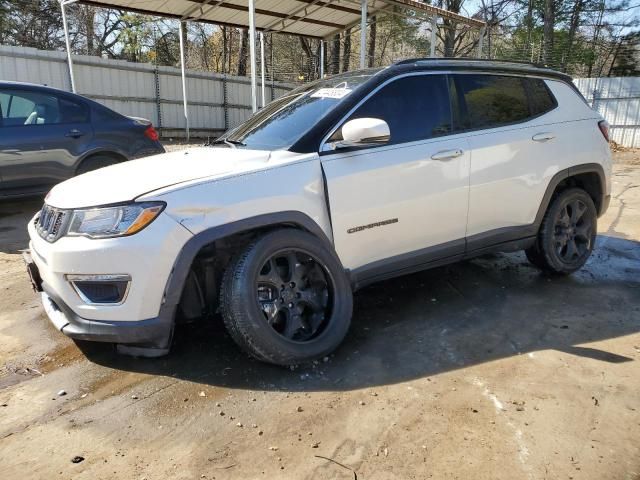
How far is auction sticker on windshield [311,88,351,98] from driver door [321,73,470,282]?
17 centimetres

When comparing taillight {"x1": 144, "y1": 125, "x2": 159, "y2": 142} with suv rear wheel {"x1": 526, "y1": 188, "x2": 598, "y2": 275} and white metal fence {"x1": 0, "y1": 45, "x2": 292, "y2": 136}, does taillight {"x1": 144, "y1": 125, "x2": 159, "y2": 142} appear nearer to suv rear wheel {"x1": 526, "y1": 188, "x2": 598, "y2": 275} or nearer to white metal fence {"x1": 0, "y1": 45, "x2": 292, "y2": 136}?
suv rear wheel {"x1": 526, "y1": 188, "x2": 598, "y2": 275}

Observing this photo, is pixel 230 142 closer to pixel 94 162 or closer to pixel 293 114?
pixel 293 114

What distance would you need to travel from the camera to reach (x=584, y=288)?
426 centimetres

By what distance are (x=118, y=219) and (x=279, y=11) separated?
36.2 ft

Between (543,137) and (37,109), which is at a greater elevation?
(37,109)

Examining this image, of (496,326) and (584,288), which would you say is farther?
(584,288)

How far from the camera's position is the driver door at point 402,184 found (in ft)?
10.3

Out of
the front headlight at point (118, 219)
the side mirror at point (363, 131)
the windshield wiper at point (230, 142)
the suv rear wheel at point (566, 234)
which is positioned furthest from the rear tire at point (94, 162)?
the suv rear wheel at point (566, 234)

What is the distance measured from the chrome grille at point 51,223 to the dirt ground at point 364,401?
0.79 metres

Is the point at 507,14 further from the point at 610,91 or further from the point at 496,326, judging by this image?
the point at 496,326

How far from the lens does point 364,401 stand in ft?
8.56

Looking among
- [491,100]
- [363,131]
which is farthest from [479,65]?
[363,131]

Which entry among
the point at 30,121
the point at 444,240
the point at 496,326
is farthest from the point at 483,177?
the point at 30,121

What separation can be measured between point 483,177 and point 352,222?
117 centimetres
